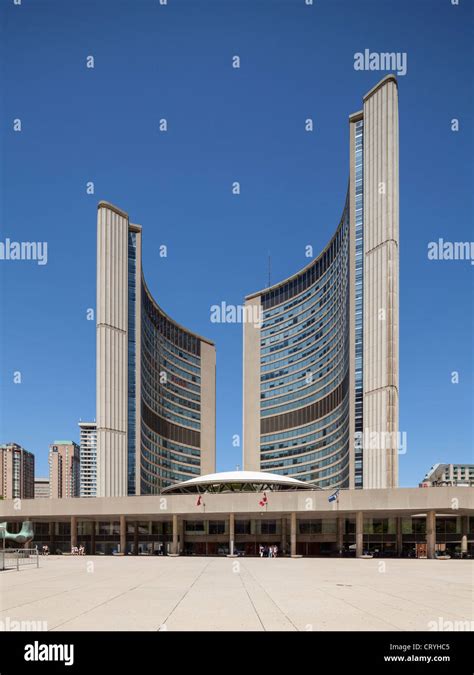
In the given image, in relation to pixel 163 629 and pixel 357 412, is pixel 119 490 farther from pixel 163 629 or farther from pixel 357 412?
pixel 163 629

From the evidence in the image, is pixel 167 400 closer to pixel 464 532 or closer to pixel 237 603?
pixel 464 532

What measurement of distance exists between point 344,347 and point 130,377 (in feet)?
129

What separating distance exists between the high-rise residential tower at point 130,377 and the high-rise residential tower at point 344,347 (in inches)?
774

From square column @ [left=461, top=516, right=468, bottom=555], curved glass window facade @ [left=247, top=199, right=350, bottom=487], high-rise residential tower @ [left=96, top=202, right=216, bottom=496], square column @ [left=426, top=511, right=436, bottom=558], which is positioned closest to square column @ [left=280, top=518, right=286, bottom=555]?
square column @ [left=426, top=511, right=436, bottom=558]

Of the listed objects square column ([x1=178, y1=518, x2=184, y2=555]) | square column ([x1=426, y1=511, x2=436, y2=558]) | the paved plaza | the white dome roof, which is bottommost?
square column ([x1=178, y1=518, x2=184, y2=555])

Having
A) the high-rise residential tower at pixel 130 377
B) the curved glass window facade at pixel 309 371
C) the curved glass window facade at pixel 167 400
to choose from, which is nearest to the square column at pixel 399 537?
the curved glass window facade at pixel 309 371

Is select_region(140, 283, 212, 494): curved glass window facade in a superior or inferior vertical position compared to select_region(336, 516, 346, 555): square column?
superior

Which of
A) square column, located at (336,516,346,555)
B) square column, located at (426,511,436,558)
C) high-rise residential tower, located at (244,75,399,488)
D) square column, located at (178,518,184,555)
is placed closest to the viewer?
square column, located at (426,511,436,558)

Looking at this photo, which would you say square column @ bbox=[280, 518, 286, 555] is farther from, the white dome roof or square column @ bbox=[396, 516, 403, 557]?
square column @ bbox=[396, 516, 403, 557]

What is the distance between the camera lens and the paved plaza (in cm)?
1597

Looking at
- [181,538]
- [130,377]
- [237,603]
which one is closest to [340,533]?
[181,538]

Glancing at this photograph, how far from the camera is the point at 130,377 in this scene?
384ft

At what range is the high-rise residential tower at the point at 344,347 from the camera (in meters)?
92.5

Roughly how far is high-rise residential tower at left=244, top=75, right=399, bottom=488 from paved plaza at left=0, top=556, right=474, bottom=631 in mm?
62137
